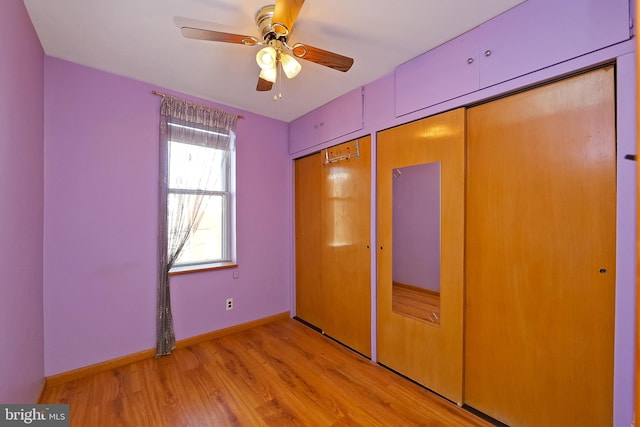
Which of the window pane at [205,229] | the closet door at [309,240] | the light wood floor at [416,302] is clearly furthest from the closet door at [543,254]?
the window pane at [205,229]

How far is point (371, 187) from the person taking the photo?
2.34 metres

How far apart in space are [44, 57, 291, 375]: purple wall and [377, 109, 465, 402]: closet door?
6.15 feet

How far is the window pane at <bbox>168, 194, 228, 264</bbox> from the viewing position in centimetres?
252

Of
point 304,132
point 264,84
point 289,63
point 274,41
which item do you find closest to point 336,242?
point 304,132

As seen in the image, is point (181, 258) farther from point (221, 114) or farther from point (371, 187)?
point (371, 187)

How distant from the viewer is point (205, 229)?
2.83 metres

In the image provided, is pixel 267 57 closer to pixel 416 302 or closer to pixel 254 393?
pixel 416 302

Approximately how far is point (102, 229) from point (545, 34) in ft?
11.2

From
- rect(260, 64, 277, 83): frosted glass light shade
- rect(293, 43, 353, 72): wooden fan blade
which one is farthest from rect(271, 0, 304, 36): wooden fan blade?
rect(260, 64, 277, 83): frosted glass light shade

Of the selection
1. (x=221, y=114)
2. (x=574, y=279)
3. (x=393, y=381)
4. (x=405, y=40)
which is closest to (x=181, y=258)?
(x=221, y=114)

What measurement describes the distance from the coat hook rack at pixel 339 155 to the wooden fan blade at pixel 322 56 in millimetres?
922

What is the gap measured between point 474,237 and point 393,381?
51.8 inches

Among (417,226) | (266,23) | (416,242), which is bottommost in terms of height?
(416,242)
